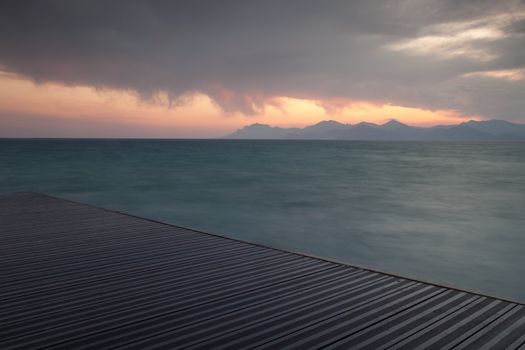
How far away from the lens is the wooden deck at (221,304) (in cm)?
309

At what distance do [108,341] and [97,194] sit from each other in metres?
19.2

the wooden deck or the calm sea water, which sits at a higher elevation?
the wooden deck

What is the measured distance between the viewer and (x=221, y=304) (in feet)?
12.3

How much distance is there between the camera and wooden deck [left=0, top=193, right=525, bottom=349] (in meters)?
3.09

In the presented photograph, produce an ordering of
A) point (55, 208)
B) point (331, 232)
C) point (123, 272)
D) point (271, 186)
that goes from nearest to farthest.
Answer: point (123, 272) → point (55, 208) → point (331, 232) → point (271, 186)

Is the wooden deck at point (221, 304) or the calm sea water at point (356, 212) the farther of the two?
the calm sea water at point (356, 212)

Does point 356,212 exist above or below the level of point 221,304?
below

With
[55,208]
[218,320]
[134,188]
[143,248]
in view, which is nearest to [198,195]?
[134,188]

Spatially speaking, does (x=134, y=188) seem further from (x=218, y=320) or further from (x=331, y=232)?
(x=218, y=320)

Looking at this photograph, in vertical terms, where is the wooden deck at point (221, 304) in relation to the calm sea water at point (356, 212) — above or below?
above

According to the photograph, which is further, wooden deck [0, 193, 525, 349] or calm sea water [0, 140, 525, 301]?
calm sea water [0, 140, 525, 301]

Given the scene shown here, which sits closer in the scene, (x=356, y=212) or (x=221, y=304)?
(x=221, y=304)

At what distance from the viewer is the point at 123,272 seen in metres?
4.64

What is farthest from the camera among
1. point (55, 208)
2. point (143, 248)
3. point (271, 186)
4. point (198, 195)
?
point (271, 186)
